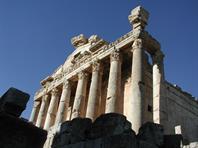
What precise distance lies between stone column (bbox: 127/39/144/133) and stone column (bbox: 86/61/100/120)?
8.96 ft

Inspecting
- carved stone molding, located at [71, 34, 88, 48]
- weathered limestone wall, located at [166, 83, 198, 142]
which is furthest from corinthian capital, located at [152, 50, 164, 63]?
carved stone molding, located at [71, 34, 88, 48]

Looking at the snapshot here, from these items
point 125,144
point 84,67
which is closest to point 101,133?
point 125,144

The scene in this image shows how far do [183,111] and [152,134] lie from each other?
17.8 m

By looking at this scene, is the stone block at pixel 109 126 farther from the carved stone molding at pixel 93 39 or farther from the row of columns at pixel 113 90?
the carved stone molding at pixel 93 39

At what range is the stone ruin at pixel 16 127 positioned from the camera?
4762mm

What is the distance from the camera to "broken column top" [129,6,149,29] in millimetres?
17784

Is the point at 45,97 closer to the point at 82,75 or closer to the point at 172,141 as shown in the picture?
the point at 82,75

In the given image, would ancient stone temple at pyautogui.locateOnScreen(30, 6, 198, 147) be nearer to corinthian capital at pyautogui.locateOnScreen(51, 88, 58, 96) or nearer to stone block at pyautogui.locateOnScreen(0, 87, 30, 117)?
corinthian capital at pyautogui.locateOnScreen(51, 88, 58, 96)

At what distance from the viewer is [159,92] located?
15.9 meters

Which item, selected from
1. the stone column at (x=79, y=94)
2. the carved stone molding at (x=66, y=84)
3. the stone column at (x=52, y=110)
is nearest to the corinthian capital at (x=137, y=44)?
the stone column at (x=79, y=94)

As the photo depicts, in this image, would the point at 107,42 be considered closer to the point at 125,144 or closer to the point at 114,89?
the point at 114,89

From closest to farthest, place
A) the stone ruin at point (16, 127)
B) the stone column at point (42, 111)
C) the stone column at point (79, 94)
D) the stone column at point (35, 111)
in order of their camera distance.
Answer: the stone ruin at point (16, 127) → the stone column at point (79, 94) → the stone column at point (42, 111) → the stone column at point (35, 111)

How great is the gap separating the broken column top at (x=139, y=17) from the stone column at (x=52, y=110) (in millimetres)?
8596

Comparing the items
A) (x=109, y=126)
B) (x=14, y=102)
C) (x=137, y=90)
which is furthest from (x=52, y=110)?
(x=109, y=126)
